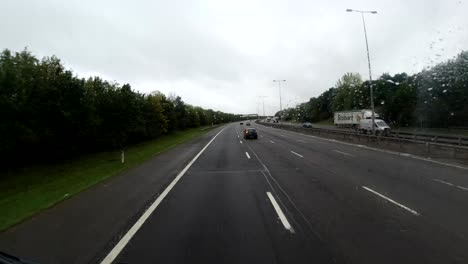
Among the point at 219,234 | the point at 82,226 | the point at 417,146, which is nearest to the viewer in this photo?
the point at 219,234

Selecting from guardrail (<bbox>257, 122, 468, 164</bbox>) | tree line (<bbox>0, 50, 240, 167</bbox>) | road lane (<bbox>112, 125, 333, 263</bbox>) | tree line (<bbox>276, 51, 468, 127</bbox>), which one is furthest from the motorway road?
tree line (<bbox>276, 51, 468, 127</bbox>)

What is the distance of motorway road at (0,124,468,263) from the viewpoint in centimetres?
550

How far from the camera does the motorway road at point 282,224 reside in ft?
18.0

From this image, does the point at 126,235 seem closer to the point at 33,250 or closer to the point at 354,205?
the point at 33,250

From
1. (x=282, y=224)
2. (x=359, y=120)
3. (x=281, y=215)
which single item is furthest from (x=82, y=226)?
(x=359, y=120)

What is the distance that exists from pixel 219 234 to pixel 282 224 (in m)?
1.39

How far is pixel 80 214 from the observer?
8.27 metres

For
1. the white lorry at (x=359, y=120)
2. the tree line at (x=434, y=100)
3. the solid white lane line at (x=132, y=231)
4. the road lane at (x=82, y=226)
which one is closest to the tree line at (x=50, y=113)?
the road lane at (x=82, y=226)

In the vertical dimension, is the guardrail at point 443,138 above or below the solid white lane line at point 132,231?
below

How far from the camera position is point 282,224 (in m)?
7.11

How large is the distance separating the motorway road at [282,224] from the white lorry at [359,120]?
35.1 metres

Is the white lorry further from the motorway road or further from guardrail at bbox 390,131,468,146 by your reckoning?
the motorway road

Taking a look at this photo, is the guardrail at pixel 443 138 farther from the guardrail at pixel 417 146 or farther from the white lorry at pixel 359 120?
the white lorry at pixel 359 120

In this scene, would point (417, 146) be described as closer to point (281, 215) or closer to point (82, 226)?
point (281, 215)
